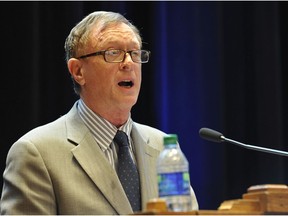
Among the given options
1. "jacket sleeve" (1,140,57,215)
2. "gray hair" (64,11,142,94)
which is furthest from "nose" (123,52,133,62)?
"jacket sleeve" (1,140,57,215)

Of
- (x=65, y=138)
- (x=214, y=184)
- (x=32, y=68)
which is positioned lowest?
(x=214, y=184)

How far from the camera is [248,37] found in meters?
4.10

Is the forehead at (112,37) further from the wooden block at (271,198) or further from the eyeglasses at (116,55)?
the wooden block at (271,198)

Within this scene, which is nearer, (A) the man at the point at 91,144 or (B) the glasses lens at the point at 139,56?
(A) the man at the point at 91,144

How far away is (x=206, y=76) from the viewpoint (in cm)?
393

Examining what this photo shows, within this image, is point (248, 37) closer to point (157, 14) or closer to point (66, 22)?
point (157, 14)

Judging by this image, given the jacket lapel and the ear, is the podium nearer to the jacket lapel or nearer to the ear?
the jacket lapel

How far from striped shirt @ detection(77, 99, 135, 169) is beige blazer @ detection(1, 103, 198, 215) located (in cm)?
5

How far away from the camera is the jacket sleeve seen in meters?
2.35

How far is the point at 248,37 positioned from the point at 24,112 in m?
1.47

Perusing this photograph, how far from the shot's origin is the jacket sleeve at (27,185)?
2354mm

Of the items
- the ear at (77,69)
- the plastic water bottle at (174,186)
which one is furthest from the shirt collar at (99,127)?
the plastic water bottle at (174,186)

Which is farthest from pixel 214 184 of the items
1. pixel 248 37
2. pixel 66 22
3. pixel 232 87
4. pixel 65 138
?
pixel 65 138

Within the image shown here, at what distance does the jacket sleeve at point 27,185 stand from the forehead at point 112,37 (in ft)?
1.74
